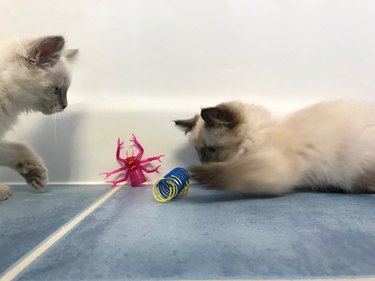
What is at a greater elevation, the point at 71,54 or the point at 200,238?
the point at 71,54

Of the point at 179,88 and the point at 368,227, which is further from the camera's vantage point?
the point at 179,88

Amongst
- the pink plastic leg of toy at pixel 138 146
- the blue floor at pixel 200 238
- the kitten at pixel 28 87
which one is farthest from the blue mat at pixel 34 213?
the pink plastic leg of toy at pixel 138 146

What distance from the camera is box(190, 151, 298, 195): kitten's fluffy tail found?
1231 millimetres

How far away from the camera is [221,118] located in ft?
5.14

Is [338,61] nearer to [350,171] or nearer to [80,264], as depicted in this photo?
[350,171]

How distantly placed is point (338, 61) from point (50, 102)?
147 cm

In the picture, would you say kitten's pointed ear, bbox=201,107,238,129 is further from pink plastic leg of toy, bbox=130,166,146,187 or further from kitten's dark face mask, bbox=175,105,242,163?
pink plastic leg of toy, bbox=130,166,146,187

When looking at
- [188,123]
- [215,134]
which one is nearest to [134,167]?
[188,123]

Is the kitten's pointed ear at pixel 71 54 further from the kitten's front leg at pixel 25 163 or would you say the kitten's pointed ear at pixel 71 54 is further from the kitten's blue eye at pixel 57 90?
the kitten's front leg at pixel 25 163

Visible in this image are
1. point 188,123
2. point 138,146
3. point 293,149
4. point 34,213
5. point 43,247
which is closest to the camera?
point 43,247

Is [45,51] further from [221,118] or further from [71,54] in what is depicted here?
[221,118]

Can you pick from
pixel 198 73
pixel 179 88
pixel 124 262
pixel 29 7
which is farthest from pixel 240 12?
pixel 124 262

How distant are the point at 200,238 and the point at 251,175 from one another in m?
0.45

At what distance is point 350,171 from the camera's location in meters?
1.41
